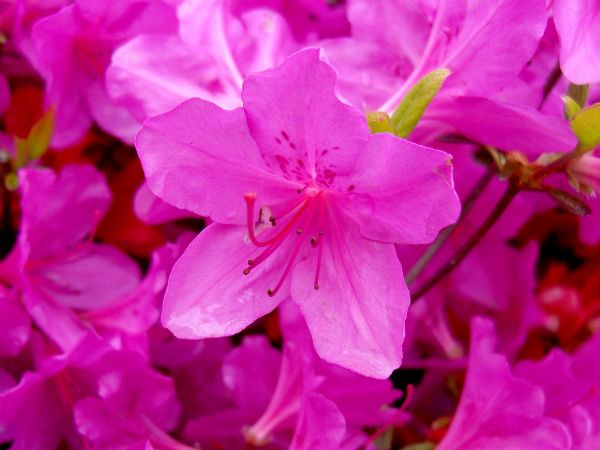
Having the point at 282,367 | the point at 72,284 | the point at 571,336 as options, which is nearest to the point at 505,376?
the point at 282,367

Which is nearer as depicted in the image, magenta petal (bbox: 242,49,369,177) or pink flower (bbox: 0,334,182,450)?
magenta petal (bbox: 242,49,369,177)

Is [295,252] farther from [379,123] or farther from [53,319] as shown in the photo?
[53,319]

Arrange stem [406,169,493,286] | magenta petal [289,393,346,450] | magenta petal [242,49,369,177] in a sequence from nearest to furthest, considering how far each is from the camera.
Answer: magenta petal [242,49,369,177]
magenta petal [289,393,346,450]
stem [406,169,493,286]

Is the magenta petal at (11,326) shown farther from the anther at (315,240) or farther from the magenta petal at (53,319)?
the anther at (315,240)

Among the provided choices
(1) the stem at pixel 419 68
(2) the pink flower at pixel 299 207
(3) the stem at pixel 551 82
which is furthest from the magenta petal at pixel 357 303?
(3) the stem at pixel 551 82

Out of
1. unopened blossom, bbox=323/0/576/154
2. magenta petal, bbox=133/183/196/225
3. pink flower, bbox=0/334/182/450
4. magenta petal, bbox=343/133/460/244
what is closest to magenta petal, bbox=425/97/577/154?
unopened blossom, bbox=323/0/576/154

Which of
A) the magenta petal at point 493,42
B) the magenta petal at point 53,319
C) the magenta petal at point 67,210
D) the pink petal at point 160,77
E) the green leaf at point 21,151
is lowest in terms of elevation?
the magenta petal at point 53,319

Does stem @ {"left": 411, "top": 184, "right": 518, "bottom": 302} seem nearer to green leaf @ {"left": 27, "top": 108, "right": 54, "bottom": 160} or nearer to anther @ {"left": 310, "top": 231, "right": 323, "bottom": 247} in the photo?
anther @ {"left": 310, "top": 231, "right": 323, "bottom": 247}
